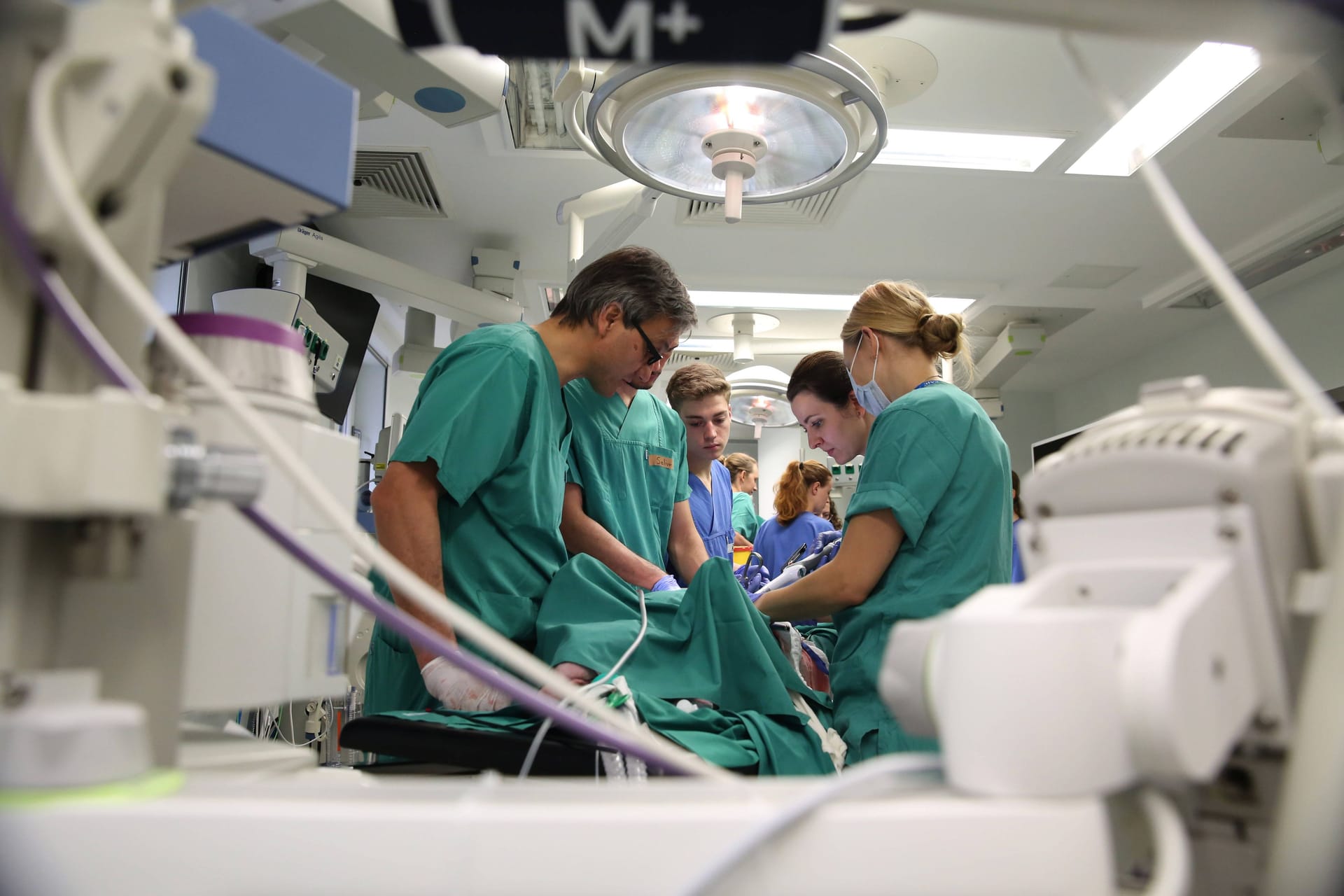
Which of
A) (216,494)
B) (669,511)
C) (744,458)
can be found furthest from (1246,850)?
(744,458)

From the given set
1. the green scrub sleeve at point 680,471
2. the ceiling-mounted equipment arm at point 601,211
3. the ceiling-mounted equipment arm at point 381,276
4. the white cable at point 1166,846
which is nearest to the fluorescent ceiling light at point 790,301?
the ceiling-mounted equipment arm at point 381,276

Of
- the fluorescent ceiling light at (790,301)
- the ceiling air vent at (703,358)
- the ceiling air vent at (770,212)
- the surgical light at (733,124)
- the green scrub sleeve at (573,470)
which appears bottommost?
the green scrub sleeve at (573,470)

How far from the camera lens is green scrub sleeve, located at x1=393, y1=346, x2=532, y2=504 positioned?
1.31 m

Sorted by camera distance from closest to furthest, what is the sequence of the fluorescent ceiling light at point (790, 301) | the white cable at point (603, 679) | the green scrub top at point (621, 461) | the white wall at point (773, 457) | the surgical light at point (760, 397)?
the white cable at point (603, 679)
the green scrub top at point (621, 461)
the surgical light at point (760, 397)
the fluorescent ceiling light at point (790, 301)
the white wall at point (773, 457)

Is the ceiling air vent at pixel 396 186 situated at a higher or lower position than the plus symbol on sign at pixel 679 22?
higher

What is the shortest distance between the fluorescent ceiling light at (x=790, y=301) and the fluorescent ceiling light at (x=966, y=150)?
1319 mm

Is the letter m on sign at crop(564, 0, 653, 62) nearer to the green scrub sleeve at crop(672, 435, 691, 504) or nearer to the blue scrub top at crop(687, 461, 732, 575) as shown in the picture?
the green scrub sleeve at crop(672, 435, 691, 504)

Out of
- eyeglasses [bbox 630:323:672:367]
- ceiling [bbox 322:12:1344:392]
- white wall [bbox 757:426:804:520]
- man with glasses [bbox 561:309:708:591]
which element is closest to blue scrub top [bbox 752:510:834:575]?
ceiling [bbox 322:12:1344:392]

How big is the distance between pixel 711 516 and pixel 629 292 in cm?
167

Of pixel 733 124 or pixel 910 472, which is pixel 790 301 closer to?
pixel 733 124

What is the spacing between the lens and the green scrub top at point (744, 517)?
14.6 feet

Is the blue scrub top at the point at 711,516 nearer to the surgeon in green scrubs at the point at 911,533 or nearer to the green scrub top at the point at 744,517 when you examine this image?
the green scrub top at the point at 744,517

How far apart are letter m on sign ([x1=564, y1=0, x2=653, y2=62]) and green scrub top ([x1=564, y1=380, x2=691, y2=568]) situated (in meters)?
1.33

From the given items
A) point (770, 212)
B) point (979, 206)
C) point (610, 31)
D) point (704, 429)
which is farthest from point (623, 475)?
point (979, 206)
